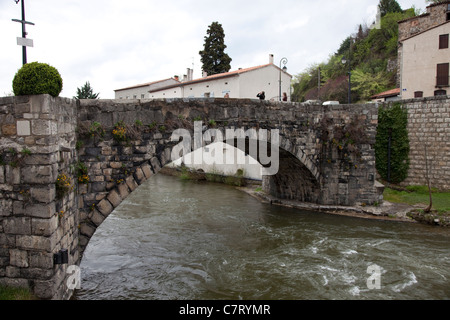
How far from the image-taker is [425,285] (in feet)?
25.3

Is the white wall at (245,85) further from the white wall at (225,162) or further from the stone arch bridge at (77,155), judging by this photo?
the stone arch bridge at (77,155)

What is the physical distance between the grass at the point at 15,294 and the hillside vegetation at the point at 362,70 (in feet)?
64.1

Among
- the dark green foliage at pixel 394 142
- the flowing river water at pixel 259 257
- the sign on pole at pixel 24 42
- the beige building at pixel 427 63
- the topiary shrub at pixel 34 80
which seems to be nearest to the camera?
the topiary shrub at pixel 34 80

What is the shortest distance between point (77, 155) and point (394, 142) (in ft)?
43.1

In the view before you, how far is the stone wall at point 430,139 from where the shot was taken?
46.9 feet

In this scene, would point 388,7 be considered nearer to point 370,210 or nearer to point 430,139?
point 430,139

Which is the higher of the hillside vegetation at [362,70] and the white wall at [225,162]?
the hillside vegetation at [362,70]

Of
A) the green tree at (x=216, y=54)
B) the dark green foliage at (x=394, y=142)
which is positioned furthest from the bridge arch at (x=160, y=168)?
the green tree at (x=216, y=54)

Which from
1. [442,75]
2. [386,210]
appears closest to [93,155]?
[386,210]

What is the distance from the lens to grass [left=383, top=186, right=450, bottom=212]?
510 inches

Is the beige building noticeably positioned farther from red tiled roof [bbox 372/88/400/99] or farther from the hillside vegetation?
the hillside vegetation

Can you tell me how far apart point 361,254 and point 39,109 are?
833 cm

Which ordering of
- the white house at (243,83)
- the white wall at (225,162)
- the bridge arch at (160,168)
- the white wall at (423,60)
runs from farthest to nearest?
the white house at (243,83)
the white wall at (225,162)
the white wall at (423,60)
the bridge arch at (160,168)

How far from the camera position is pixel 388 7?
31125 millimetres
